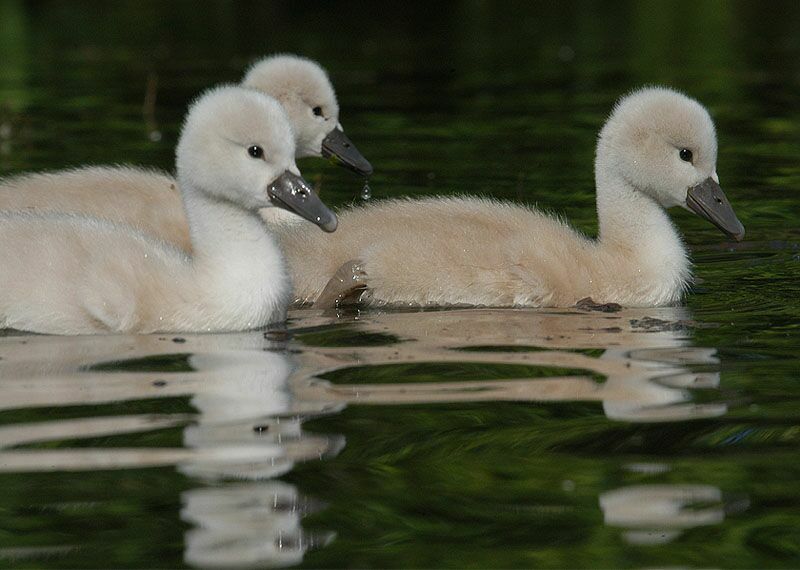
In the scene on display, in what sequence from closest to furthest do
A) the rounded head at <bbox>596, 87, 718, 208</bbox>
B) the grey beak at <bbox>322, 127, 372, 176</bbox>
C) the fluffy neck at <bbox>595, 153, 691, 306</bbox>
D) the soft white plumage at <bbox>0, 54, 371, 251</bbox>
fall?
the fluffy neck at <bbox>595, 153, 691, 306</bbox> → the rounded head at <bbox>596, 87, 718, 208</bbox> → the soft white plumage at <bbox>0, 54, 371, 251</bbox> → the grey beak at <bbox>322, 127, 372, 176</bbox>

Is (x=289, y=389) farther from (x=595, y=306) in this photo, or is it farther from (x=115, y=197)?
(x=115, y=197)

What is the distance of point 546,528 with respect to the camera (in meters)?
3.99

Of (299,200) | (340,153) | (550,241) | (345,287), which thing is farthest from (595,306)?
(340,153)

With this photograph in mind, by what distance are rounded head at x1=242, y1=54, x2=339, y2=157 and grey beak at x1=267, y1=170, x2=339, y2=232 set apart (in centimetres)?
233

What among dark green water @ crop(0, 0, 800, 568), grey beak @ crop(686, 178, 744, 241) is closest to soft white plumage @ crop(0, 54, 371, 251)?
dark green water @ crop(0, 0, 800, 568)

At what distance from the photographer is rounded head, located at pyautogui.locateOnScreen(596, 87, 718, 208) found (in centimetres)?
717

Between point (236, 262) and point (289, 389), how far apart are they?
1.10 m

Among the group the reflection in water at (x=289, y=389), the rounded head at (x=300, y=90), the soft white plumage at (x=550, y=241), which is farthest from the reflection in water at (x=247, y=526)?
the rounded head at (x=300, y=90)

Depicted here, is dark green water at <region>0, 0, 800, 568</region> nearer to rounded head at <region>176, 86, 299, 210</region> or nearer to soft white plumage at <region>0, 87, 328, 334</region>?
soft white plumage at <region>0, 87, 328, 334</region>

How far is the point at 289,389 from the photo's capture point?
208 inches

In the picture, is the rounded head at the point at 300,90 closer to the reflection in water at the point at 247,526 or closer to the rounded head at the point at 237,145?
the rounded head at the point at 237,145

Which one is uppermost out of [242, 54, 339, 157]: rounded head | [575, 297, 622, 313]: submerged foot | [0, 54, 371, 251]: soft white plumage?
[242, 54, 339, 157]: rounded head

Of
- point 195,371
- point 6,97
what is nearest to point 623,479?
point 195,371

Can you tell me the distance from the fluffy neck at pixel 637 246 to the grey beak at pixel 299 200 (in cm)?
142
